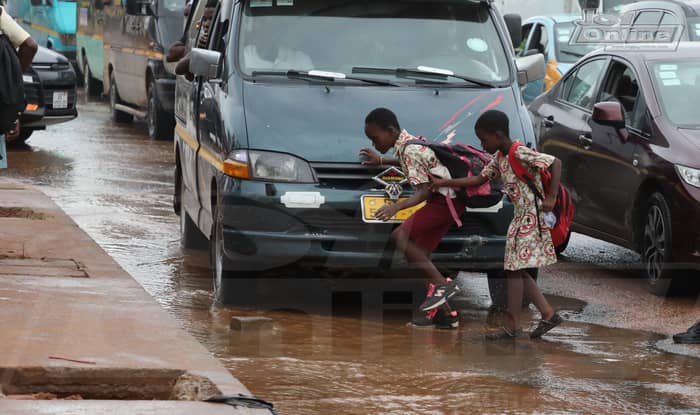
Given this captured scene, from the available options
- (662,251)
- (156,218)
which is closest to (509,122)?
(662,251)

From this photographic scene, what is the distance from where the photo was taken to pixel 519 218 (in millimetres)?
7859

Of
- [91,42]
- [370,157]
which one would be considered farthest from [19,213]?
[91,42]

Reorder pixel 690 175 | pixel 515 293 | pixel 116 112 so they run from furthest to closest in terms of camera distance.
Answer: pixel 116 112
pixel 690 175
pixel 515 293

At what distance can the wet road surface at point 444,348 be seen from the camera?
20.6ft

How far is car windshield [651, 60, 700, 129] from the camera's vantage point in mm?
9602

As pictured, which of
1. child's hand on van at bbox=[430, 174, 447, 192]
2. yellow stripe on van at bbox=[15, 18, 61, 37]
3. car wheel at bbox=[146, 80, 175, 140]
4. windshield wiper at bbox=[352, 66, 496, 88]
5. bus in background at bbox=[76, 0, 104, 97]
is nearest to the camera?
child's hand on van at bbox=[430, 174, 447, 192]

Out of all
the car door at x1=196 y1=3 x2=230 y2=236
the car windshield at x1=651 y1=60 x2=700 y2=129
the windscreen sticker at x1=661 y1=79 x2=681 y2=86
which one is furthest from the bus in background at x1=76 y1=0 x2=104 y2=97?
the windscreen sticker at x1=661 y1=79 x2=681 y2=86

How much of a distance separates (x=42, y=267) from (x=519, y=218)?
2.70 metres

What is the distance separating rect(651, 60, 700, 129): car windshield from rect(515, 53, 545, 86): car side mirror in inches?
36.0

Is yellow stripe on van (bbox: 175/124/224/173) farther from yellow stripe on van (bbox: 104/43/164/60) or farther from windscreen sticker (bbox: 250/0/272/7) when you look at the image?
yellow stripe on van (bbox: 104/43/164/60)

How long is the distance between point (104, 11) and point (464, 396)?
17.0 m

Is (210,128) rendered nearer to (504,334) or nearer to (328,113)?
(328,113)

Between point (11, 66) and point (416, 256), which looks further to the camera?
point (11, 66)

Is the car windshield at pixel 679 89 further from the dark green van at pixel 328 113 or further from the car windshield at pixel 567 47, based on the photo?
the car windshield at pixel 567 47
